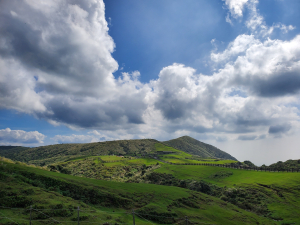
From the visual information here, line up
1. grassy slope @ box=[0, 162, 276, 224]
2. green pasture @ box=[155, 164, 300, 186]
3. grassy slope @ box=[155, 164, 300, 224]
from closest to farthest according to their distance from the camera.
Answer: grassy slope @ box=[0, 162, 276, 224] < grassy slope @ box=[155, 164, 300, 224] < green pasture @ box=[155, 164, 300, 186]

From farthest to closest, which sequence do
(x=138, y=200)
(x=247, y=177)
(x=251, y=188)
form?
(x=247, y=177) → (x=251, y=188) → (x=138, y=200)

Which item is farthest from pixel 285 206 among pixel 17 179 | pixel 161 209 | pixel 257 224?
pixel 17 179

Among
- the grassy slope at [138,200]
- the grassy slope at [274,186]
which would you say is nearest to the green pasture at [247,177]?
the grassy slope at [274,186]

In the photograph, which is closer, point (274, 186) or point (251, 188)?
point (274, 186)

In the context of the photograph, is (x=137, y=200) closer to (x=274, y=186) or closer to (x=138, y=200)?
(x=138, y=200)

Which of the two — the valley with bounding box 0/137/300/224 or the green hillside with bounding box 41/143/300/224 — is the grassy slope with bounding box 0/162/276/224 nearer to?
the valley with bounding box 0/137/300/224

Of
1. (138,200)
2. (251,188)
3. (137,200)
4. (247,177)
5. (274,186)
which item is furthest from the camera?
(247,177)

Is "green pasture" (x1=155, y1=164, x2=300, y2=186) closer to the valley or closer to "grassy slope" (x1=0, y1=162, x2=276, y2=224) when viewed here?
the valley

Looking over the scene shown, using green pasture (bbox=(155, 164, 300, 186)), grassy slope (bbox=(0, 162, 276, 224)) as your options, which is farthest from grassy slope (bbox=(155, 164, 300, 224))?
grassy slope (bbox=(0, 162, 276, 224))

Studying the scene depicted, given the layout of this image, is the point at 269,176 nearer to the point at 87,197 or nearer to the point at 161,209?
the point at 161,209

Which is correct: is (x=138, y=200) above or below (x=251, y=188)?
above

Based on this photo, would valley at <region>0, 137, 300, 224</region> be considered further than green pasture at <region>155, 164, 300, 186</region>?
No

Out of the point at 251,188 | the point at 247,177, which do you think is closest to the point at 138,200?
the point at 251,188

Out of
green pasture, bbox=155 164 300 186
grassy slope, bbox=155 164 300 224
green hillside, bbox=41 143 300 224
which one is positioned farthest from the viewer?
green pasture, bbox=155 164 300 186
